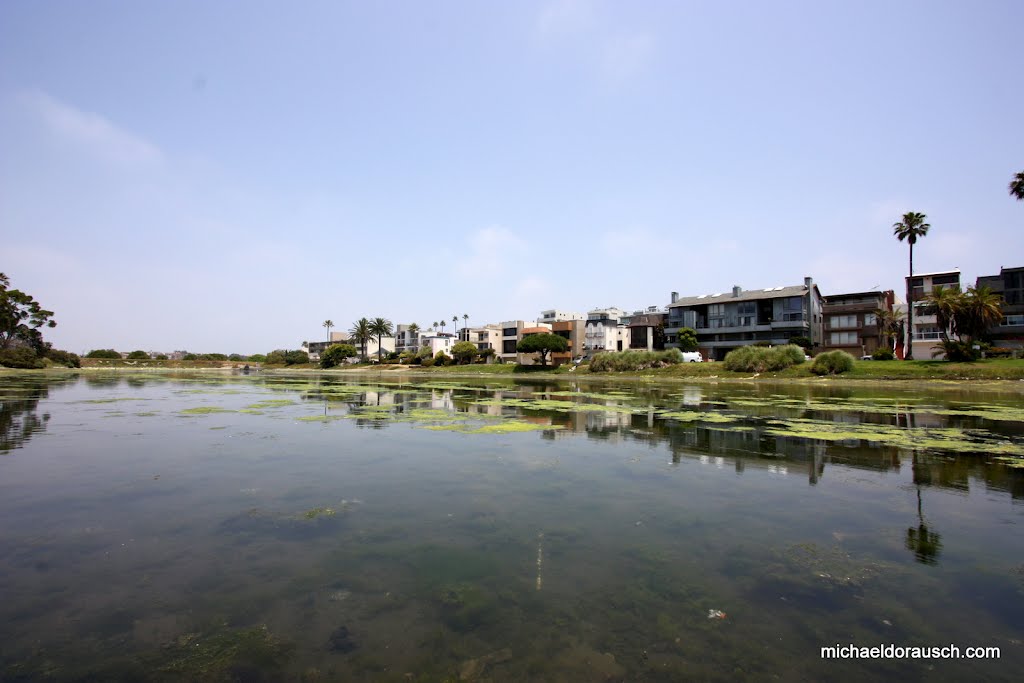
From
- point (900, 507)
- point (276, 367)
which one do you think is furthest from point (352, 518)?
point (276, 367)

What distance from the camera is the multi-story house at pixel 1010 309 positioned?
70944 millimetres

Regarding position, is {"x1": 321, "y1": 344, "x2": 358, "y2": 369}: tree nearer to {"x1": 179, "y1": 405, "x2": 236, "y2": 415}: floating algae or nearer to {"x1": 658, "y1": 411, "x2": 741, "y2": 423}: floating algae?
{"x1": 179, "y1": 405, "x2": 236, "y2": 415}: floating algae

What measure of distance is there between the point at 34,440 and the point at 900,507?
1034 inches

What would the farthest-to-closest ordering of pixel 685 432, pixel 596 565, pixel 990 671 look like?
pixel 685 432 < pixel 596 565 < pixel 990 671

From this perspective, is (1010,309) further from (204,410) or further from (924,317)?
(204,410)

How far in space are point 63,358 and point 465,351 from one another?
87965 millimetres

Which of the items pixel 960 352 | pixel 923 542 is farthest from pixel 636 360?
pixel 923 542

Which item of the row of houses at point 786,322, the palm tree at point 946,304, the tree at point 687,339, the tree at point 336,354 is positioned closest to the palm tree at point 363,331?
the tree at point 336,354

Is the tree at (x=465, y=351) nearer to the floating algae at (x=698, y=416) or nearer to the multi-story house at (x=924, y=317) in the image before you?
the multi-story house at (x=924, y=317)

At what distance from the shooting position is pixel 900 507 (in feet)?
33.5

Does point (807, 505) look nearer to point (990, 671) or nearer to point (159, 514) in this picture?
point (990, 671)

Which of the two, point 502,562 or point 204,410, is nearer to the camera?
point 502,562

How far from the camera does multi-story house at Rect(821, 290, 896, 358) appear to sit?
80.9 meters

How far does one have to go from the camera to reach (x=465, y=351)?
116000mm
